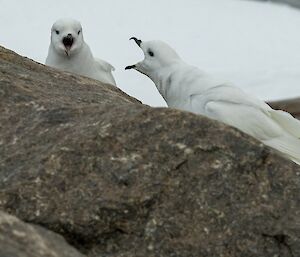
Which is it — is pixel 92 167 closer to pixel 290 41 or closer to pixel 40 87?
pixel 40 87

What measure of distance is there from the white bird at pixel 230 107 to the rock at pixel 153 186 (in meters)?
1.00

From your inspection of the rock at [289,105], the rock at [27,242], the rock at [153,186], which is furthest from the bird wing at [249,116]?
the rock at [289,105]

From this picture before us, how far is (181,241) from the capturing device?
2164mm

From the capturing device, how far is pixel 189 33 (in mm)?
6582

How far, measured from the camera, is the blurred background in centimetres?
582

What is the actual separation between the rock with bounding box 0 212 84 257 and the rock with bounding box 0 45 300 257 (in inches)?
10.3

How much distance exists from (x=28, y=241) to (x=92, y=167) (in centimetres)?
45

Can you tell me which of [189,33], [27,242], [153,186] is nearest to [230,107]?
[153,186]

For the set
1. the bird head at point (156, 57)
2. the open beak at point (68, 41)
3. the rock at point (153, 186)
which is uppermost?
the open beak at point (68, 41)

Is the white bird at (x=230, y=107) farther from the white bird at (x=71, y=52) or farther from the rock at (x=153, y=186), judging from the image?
the rock at (x=153, y=186)

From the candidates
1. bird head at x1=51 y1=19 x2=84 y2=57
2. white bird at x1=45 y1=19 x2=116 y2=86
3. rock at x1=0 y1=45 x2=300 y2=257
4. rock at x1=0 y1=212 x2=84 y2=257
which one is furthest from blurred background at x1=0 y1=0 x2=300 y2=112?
rock at x1=0 y1=212 x2=84 y2=257

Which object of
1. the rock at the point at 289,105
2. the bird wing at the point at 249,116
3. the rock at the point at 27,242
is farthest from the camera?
the rock at the point at 289,105

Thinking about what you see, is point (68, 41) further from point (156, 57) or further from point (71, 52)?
point (156, 57)

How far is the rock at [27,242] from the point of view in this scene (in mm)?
1746
